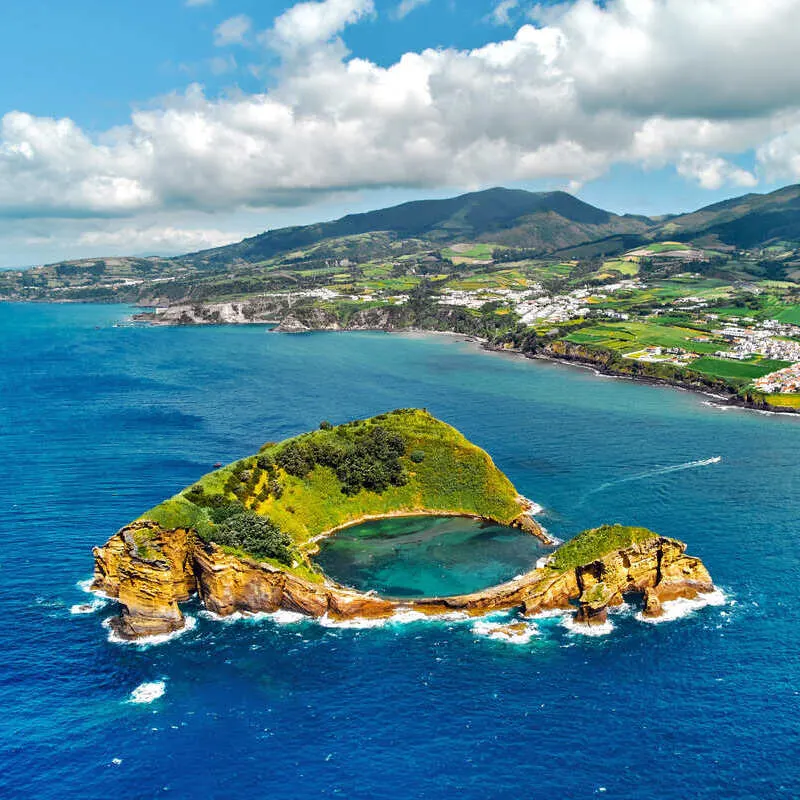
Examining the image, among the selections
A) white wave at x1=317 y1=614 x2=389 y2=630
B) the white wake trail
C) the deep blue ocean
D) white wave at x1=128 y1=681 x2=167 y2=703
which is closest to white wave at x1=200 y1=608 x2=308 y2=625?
the deep blue ocean

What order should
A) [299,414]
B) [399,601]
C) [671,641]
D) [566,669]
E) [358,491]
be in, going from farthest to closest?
[299,414] < [358,491] < [399,601] < [671,641] < [566,669]

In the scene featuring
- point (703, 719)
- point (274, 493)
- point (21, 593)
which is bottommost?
point (703, 719)

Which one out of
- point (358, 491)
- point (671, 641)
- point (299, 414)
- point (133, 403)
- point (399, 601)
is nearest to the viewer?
point (671, 641)

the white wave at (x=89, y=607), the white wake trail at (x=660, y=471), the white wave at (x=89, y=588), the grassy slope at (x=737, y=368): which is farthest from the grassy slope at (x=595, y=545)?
the grassy slope at (x=737, y=368)

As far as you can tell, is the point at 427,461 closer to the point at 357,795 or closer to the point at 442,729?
the point at 442,729

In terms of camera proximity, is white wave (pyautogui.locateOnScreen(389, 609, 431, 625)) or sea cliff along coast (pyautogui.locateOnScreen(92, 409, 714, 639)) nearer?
white wave (pyautogui.locateOnScreen(389, 609, 431, 625))

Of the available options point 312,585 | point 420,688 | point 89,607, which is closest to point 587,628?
point 420,688

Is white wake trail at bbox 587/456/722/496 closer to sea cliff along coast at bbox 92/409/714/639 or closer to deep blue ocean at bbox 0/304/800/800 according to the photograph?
deep blue ocean at bbox 0/304/800/800

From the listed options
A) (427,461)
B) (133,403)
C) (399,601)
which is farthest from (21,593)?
(133,403)
